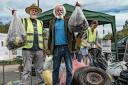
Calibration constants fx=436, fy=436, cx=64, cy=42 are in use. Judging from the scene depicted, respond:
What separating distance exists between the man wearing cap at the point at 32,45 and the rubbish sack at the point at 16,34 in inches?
13.8

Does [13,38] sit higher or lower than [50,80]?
higher

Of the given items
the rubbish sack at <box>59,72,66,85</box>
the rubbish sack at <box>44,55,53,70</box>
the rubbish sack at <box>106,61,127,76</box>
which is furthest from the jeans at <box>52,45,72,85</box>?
the rubbish sack at <box>44,55,53,70</box>

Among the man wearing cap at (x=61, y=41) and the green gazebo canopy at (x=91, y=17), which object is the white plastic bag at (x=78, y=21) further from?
the green gazebo canopy at (x=91, y=17)

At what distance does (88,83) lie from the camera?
9.06 m

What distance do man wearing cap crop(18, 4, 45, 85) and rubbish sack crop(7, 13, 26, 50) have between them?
349 mm

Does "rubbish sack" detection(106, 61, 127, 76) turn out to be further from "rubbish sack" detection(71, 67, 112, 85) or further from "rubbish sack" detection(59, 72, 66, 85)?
"rubbish sack" detection(59, 72, 66, 85)

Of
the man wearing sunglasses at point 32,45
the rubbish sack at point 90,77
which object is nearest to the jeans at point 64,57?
the rubbish sack at point 90,77

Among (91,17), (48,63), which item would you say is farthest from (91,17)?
(48,63)

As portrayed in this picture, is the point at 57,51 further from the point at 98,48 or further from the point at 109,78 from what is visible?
the point at 98,48

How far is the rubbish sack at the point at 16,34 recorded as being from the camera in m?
8.71

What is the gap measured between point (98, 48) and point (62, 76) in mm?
4598

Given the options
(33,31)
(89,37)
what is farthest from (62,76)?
(89,37)

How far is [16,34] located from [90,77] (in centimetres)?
185

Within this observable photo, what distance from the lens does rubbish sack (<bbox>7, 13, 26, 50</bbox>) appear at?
8.71 meters
